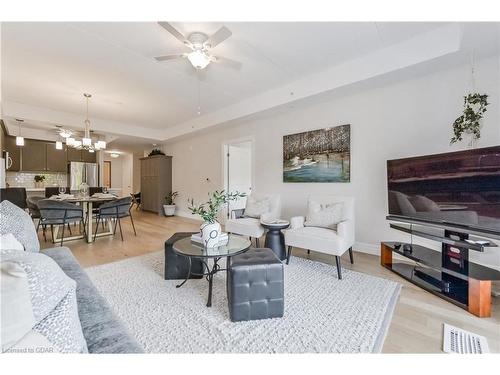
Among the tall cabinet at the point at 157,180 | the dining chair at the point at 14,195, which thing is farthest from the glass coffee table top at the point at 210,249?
the tall cabinet at the point at 157,180

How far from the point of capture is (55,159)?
6359 mm

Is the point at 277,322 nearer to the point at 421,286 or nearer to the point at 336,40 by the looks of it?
the point at 421,286

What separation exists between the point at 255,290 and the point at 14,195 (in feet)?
17.1

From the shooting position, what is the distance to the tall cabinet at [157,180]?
735 centimetres

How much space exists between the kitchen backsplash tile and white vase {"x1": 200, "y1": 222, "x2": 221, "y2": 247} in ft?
21.7

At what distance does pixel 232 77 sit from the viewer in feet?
12.0

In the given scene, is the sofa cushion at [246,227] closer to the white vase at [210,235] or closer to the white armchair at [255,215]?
the white armchair at [255,215]

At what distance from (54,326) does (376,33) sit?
3485 mm

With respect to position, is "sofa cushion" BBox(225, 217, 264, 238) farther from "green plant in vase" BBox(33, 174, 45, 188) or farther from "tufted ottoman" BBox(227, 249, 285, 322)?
"green plant in vase" BBox(33, 174, 45, 188)

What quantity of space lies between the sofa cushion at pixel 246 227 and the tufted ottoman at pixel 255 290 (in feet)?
5.15

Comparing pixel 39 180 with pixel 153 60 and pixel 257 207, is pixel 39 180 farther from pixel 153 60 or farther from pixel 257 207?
pixel 257 207

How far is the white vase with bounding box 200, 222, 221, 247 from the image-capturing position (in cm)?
222
